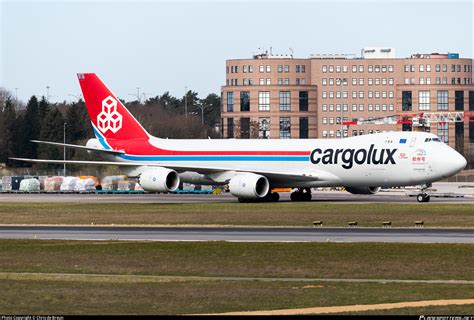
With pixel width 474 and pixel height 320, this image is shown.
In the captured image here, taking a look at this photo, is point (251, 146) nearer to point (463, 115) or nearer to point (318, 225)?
point (318, 225)

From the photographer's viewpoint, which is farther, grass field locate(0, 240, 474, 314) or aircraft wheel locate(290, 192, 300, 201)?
aircraft wheel locate(290, 192, 300, 201)

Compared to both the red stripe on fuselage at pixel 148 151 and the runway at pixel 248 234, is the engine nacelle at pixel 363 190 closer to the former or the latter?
the red stripe on fuselage at pixel 148 151

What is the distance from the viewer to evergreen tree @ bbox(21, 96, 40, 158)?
5802 inches

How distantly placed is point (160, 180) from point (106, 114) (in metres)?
10.6

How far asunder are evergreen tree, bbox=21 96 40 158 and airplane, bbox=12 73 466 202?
2532 inches

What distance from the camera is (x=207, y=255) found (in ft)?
118

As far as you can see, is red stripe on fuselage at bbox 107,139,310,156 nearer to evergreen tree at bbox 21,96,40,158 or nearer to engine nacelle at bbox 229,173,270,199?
engine nacelle at bbox 229,173,270,199

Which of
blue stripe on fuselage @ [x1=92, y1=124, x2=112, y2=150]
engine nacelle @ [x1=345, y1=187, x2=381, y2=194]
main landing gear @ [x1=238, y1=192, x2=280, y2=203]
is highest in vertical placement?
blue stripe on fuselage @ [x1=92, y1=124, x2=112, y2=150]

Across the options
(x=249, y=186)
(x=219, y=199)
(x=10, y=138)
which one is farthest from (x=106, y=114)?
(x=10, y=138)

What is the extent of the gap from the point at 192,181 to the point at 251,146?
15.5ft

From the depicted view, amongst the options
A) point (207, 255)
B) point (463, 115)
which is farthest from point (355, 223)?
point (463, 115)

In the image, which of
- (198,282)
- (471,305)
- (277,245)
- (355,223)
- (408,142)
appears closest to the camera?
(471,305)

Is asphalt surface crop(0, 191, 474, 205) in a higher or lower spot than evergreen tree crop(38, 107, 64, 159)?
lower

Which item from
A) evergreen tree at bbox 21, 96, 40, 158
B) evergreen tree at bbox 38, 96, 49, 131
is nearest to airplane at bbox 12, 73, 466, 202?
evergreen tree at bbox 21, 96, 40, 158
